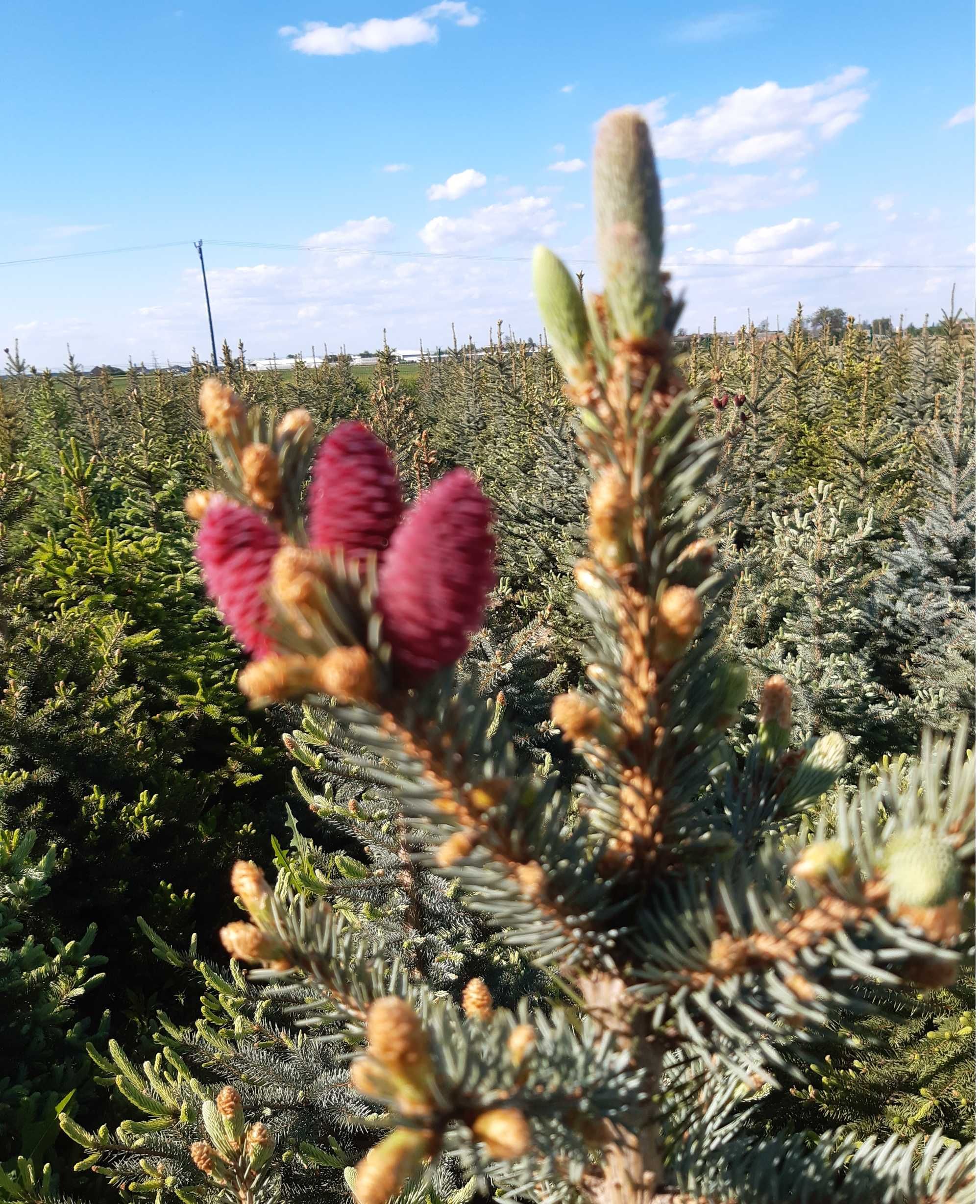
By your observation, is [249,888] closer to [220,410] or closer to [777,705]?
[220,410]

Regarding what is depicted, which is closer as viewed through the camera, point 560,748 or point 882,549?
point 560,748

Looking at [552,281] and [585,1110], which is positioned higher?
[552,281]

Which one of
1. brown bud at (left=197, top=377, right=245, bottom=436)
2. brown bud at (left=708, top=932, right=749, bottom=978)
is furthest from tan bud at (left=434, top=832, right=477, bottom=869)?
brown bud at (left=197, top=377, right=245, bottom=436)

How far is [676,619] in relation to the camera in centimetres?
82

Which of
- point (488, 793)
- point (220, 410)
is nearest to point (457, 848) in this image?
point (488, 793)

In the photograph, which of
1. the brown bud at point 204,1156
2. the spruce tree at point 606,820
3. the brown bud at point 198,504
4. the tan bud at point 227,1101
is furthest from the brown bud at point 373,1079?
the brown bud at point 204,1156

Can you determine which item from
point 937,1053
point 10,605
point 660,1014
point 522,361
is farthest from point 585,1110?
point 522,361

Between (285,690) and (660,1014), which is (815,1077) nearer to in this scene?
(660,1014)

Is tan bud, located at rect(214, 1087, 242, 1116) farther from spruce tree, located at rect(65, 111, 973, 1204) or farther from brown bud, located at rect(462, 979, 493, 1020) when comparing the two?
brown bud, located at rect(462, 979, 493, 1020)

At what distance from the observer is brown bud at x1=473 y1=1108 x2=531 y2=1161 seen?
674mm

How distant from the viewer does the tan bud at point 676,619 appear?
82 centimetres

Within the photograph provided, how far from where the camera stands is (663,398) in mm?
844

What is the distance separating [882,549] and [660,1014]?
10651 mm

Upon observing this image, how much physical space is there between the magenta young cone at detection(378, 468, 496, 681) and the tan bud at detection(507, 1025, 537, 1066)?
1.37ft
